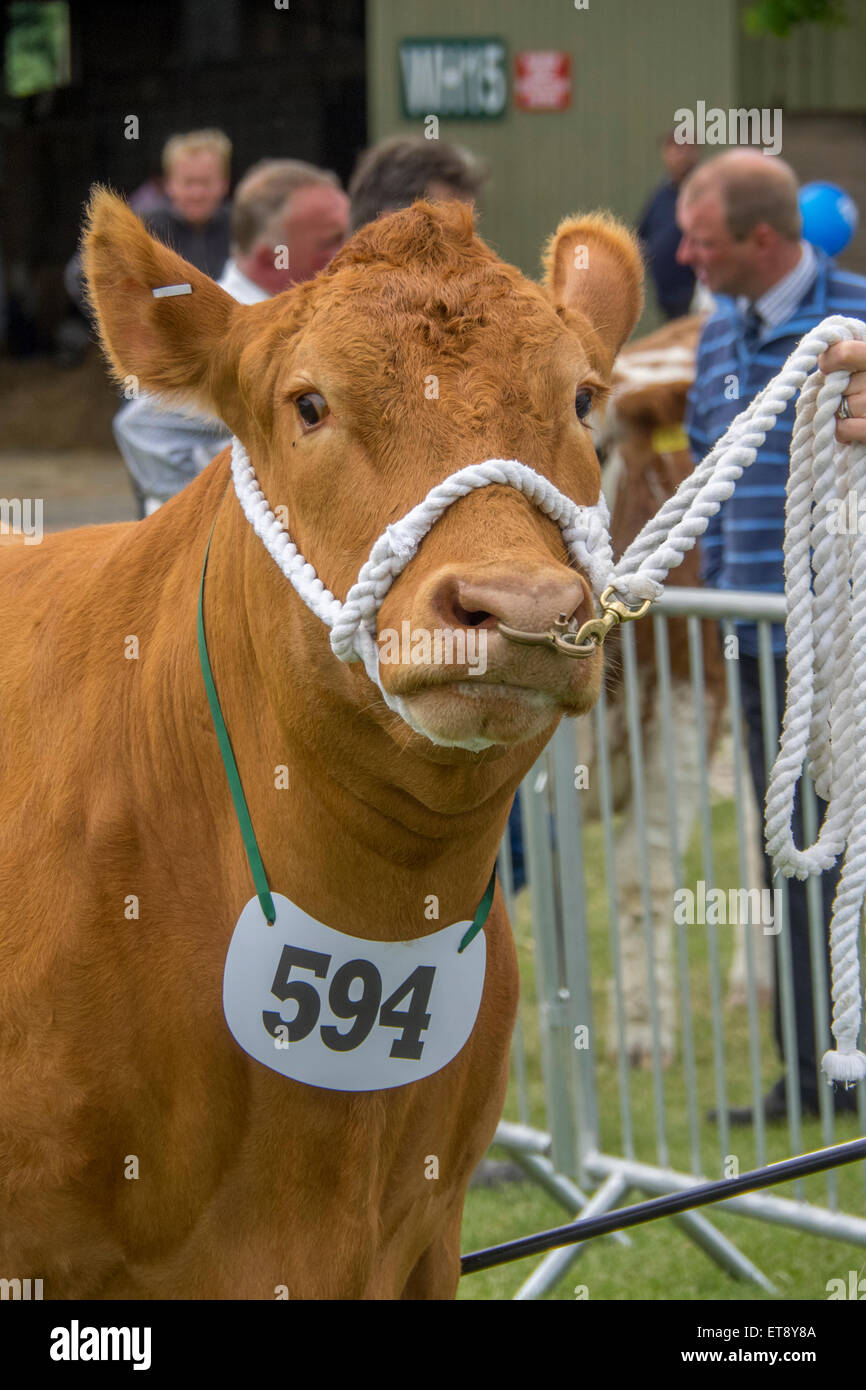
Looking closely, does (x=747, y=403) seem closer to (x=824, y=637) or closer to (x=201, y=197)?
(x=824, y=637)

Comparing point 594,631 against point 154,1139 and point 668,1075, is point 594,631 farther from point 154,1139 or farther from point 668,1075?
point 668,1075

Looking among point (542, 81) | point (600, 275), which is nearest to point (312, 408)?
point (600, 275)

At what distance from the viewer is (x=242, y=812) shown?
2545mm

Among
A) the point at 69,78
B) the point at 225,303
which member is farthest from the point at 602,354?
the point at 69,78

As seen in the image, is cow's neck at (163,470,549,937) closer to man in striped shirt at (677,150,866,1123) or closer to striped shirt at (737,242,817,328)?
man in striped shirt at (677,150,866,1123)

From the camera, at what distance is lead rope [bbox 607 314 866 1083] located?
2527mm

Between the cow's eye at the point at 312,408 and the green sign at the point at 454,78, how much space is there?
15414mm

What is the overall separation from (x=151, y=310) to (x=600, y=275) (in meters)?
0.79

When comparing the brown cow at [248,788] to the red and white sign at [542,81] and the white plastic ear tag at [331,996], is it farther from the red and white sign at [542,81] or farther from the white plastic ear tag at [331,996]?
the red and white sign at [542,81]

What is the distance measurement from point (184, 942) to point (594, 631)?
892 mm

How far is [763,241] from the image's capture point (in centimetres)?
544

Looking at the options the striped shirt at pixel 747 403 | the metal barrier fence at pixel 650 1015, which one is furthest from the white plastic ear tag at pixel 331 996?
the striped shirt at pixel 747 403

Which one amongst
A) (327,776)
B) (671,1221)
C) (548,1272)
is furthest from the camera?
(671,1221)

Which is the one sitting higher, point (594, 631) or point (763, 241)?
point (763, 241)
